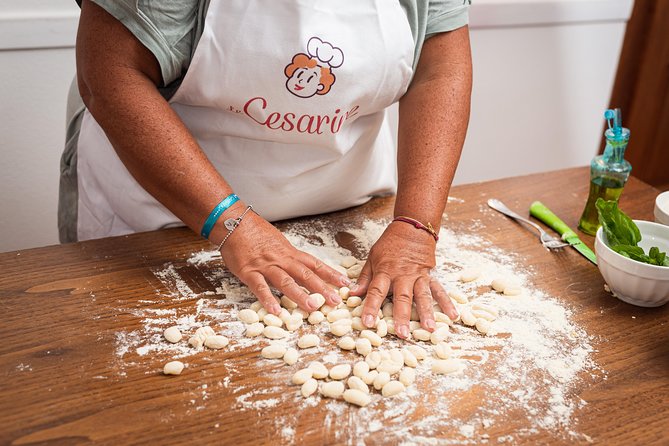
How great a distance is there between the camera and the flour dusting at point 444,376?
0.80 meters

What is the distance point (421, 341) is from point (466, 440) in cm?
22

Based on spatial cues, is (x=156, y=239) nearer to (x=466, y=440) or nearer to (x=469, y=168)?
(x=466, y=440)

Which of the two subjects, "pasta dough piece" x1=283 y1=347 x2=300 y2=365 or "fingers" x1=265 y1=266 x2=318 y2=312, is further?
"fingers" x1=265 y1=266 x2=318 y2=312

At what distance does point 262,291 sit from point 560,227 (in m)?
0.66

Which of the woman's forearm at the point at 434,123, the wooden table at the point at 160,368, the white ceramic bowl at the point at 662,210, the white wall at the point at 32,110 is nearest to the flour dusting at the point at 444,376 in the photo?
the wooden table at the point at 160,368

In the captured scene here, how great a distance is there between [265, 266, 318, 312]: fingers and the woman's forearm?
282mm

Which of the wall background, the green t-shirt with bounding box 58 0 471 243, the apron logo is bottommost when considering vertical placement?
the wall background

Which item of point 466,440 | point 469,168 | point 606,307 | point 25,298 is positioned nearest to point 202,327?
point 25,298

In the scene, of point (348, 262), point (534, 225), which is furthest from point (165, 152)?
point (534, 225)

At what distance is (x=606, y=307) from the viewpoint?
1.08 meters

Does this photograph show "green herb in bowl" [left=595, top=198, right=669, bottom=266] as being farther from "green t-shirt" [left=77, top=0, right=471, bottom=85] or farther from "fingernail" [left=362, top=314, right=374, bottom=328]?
"green t-shirt" [left=77, top=0, right=471, bottom=85]

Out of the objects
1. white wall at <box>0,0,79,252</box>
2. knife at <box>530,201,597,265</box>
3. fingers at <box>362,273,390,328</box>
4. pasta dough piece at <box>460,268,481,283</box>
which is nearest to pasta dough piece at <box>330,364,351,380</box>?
fingers at <box>362,273,390,328</box>

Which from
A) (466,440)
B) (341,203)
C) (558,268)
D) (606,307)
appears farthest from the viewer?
(341,203)

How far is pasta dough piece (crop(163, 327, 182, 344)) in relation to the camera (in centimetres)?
92
